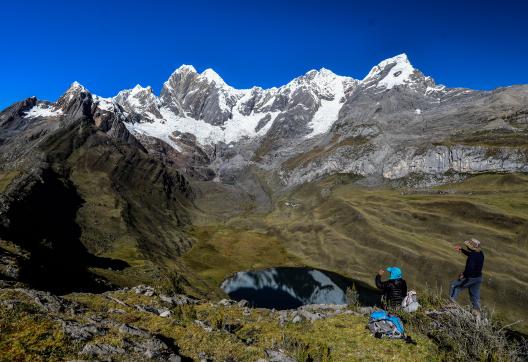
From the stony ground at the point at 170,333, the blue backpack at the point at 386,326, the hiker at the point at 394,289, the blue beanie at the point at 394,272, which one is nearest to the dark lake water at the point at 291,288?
the stony ground at the point at 170,333

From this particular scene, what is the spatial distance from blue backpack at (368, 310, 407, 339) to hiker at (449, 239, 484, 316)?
489 cm

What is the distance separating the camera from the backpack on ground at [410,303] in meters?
25.6

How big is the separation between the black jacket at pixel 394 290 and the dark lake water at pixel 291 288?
356ft

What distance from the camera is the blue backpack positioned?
71.3ft

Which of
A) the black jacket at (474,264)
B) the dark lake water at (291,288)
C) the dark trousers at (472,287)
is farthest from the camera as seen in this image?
the dark lake water at (291,288)

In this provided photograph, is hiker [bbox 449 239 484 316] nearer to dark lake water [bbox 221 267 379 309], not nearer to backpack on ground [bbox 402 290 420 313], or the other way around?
backpack on ground [bbox 402 290 420 313]

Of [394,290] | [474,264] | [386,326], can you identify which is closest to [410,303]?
[394,290]

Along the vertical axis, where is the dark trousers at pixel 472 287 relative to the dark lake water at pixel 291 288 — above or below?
above

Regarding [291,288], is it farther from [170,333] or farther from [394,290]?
[170,333]

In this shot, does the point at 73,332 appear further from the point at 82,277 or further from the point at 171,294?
the point at 82,277

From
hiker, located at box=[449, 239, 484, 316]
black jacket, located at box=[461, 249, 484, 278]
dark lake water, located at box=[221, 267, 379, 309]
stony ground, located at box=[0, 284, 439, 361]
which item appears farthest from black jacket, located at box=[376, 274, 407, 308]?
dark lake water, located at box=[221, 267, 379, 309]

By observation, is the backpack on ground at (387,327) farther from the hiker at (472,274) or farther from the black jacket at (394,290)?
the hiker at (472,274)

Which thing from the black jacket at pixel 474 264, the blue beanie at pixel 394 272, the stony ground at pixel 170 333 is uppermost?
the black jacket at pixel 474 264

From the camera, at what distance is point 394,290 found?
2616 cm
